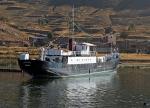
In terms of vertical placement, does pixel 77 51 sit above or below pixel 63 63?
above

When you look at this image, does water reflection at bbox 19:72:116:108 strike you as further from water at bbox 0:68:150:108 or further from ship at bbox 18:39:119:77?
ship at bbox 18:39:119:77

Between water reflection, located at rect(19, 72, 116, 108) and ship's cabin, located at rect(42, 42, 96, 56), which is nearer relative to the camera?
water reflection, located at rect(19, 72, 116, 108)

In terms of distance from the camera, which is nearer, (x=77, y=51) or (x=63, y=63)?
(x=63, y=63)

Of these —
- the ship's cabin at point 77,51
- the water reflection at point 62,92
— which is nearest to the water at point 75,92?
the water reflection at point 62,92

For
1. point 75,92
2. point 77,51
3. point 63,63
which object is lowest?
point 75,92

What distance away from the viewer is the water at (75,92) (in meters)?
65.2

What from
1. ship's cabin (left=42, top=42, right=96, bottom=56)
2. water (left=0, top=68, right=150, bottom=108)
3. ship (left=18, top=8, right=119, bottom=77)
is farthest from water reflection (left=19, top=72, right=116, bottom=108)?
ship's cabin (left=42, top=42, right=96, bottom=56)

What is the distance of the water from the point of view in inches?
2566

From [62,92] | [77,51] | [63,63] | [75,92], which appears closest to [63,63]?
[63,63]

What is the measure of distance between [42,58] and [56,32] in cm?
9172

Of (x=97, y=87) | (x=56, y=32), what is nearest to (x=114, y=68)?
(x=97, y=87)

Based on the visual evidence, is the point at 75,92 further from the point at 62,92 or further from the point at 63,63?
the point at 63,63

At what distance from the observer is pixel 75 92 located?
77875mm

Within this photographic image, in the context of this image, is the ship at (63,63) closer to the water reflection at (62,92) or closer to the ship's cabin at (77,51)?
the ship's cabin at (77,51)
